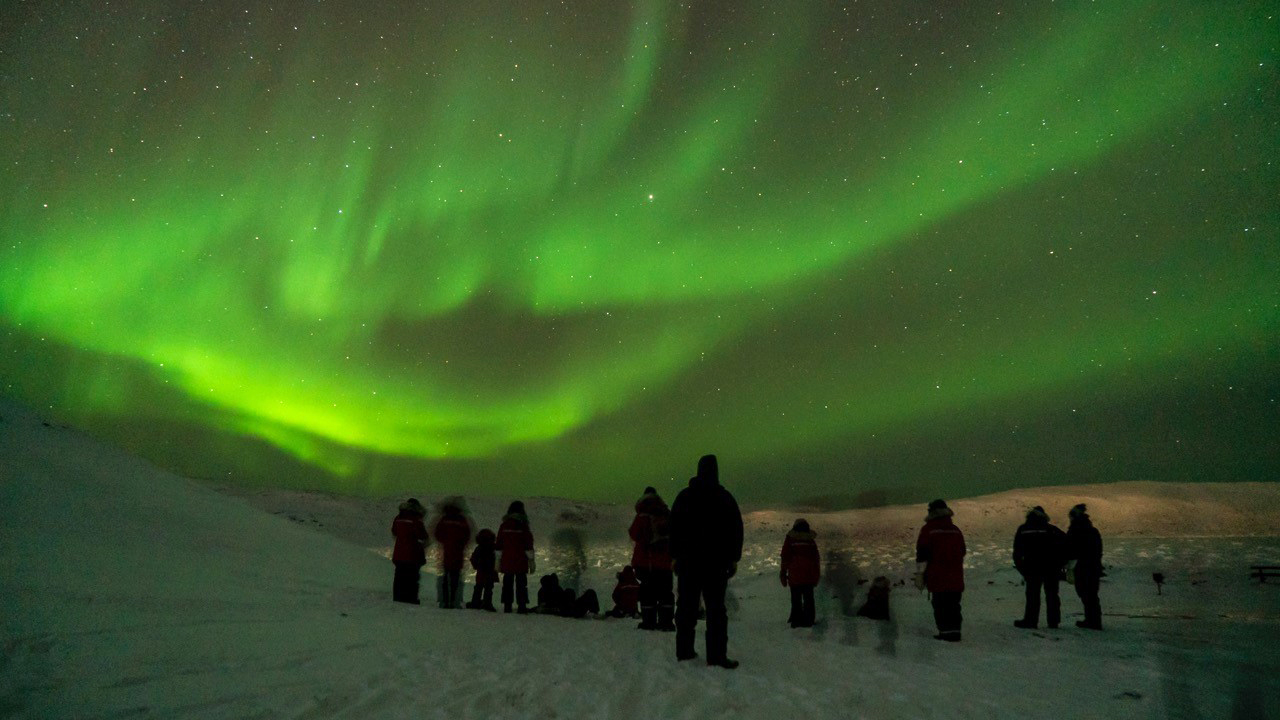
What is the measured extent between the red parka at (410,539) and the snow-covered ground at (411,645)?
102 centimetres

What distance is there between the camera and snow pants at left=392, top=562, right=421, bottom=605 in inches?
512

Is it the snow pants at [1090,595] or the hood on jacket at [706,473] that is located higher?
the hood on jacket at [706,473]

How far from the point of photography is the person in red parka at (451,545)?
13.6 metres

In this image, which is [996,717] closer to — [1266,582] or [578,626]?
[578,626]

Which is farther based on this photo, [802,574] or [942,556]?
[802,574]

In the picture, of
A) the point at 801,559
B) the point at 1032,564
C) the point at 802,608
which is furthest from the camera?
the point at 801,559

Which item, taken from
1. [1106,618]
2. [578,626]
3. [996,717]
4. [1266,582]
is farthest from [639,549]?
[1266,582]

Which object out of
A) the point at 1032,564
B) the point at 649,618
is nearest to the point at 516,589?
the point at 649,618

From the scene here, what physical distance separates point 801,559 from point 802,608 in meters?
0.84

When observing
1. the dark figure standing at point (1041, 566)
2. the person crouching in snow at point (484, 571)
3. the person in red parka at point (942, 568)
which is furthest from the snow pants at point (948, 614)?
the person crouching in snow at point (484, 571)

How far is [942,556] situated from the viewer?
33.7ft

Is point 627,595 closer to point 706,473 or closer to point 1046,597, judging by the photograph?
point 706,473

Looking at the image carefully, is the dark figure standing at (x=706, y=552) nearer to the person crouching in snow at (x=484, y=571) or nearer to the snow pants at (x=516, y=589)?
the snow pants at (x=516, y=589)

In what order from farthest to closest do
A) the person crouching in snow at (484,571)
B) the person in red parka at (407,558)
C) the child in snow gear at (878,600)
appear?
the person crouching in snow at (484,571) < the person in red parka at (407,558) < the child in snow gear at (878,600)
